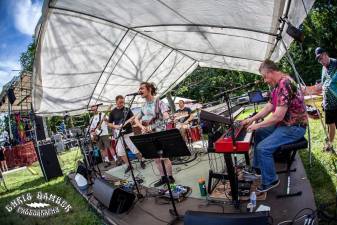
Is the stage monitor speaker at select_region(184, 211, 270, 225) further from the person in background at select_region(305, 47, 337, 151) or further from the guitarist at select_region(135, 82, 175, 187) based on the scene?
the person in background at select_region(305, 47, 337, 151)

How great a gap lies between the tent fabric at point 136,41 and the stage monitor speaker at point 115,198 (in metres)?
Result: 3.08

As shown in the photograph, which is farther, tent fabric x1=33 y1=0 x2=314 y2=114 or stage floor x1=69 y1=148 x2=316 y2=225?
tent fabric x1=33 y1=0 x2=314 y2=114

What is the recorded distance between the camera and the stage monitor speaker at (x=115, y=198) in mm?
3953

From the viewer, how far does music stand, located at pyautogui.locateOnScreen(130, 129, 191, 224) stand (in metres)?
3.07

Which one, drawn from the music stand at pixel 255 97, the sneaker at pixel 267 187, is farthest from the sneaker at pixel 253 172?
the music stand at pixel 255 97

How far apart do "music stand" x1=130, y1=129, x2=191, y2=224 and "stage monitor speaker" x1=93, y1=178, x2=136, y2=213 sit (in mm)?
942

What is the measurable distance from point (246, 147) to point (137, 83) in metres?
7.14

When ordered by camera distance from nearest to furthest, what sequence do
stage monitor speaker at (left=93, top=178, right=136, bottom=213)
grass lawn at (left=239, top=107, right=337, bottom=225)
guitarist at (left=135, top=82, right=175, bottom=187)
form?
grass lawn at (left=239, top=107, right=337, bottom=225) → stage monitor speaker at (left=93, top=178, right=136, bottom=213) → guitarist at (left=135, top=82, right=175, bottom=187)

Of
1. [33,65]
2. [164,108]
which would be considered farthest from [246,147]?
[33,65]

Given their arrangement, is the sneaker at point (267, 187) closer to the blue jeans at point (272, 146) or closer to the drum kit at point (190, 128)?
the blue jeans at point (272, 146)

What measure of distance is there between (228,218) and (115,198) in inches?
86.0

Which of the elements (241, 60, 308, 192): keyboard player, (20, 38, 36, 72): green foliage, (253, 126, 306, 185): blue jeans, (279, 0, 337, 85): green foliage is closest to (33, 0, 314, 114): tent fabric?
(20, 38, 36, 72): green foliage

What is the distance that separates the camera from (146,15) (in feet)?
17.4

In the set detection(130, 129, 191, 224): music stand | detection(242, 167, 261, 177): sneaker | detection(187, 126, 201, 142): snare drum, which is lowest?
detection(187, 126, 201, 142): snare drum
